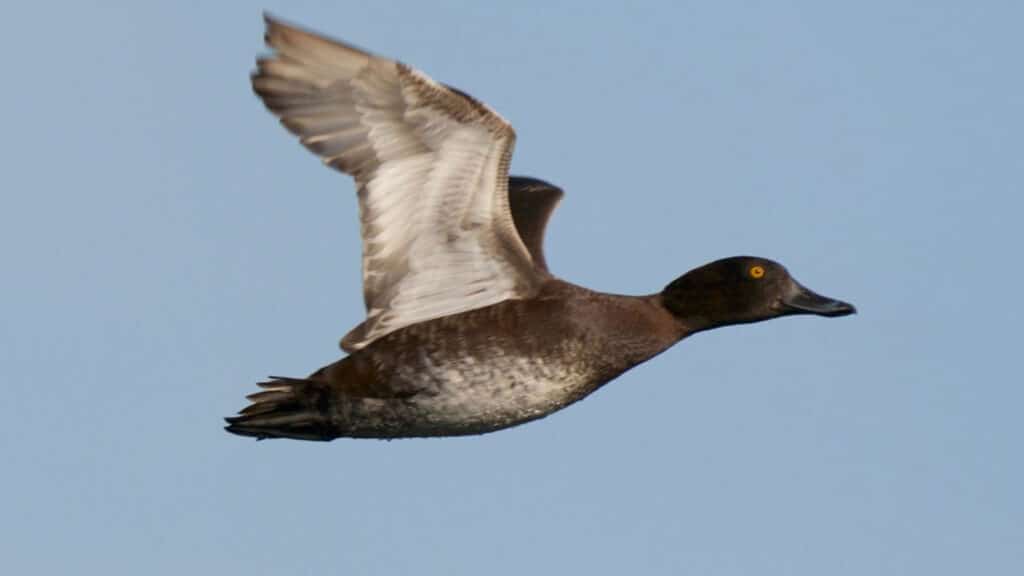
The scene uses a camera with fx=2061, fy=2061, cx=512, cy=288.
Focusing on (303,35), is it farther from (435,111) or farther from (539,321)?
(539,321)

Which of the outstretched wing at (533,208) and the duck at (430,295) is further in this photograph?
the outstretched wing at (533,208)

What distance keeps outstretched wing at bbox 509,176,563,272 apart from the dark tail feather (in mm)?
1809

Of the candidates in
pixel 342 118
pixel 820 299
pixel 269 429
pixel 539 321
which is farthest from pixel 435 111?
pixel 820 299

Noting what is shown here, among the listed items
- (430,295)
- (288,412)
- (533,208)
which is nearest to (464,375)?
(430,295)

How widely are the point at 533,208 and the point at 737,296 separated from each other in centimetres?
189

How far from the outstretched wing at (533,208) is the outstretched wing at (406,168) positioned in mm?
1001

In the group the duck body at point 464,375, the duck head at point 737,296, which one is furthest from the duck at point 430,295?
the duck head at point 737,296

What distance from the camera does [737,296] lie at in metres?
12.8

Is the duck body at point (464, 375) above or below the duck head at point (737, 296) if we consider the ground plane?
below

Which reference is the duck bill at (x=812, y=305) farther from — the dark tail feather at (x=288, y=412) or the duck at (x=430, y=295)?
the dark tail feather at (x=288, y=412)

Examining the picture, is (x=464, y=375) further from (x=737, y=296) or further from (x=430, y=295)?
(x=737, y=296)

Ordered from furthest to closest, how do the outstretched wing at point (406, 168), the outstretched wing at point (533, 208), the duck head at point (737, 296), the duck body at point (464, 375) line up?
the outstretched wing at point (533, 208) → the duck head at point (737, 296) → the duck body at point (464, 375) → the outstretched wing at point (406, 168)

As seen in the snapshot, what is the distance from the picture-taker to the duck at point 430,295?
11.3 m

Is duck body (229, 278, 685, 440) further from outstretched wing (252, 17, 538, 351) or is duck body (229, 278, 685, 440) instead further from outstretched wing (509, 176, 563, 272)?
outstretched wing (509, 176, 563, 272)
